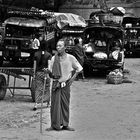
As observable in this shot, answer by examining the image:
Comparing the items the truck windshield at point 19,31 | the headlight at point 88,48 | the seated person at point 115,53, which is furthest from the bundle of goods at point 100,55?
the truck windshield at point 19,31

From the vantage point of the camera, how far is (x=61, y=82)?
8.66 m

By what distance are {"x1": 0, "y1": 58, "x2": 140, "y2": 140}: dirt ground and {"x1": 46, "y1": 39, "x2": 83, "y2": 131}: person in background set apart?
10.7 inches

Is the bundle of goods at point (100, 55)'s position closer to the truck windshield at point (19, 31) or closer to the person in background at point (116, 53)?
the person in background at point (116, 53)

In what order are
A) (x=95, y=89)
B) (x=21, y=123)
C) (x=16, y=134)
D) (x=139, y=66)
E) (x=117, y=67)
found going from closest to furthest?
(x=16, y=134), (x=21, y=123), (x=95, y=89), (x=117, y=67), (x=139, y=66)

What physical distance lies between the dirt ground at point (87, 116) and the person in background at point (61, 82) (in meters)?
0.27

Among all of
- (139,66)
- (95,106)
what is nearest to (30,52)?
(139,66)

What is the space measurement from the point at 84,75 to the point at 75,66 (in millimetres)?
11703

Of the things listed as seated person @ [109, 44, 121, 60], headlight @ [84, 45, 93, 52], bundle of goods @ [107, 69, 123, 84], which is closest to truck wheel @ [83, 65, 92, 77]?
headlight @ [84, 45, 93, 52]

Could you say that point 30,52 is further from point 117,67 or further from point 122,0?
point 122,0

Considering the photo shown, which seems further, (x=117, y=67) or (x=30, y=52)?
(x=30, y=52)

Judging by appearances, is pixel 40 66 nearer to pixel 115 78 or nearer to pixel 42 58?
pixel 42 58

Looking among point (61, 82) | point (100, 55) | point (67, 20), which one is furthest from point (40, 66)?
point (67, 20)

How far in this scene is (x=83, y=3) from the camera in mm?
44750

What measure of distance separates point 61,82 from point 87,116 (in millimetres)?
2129
